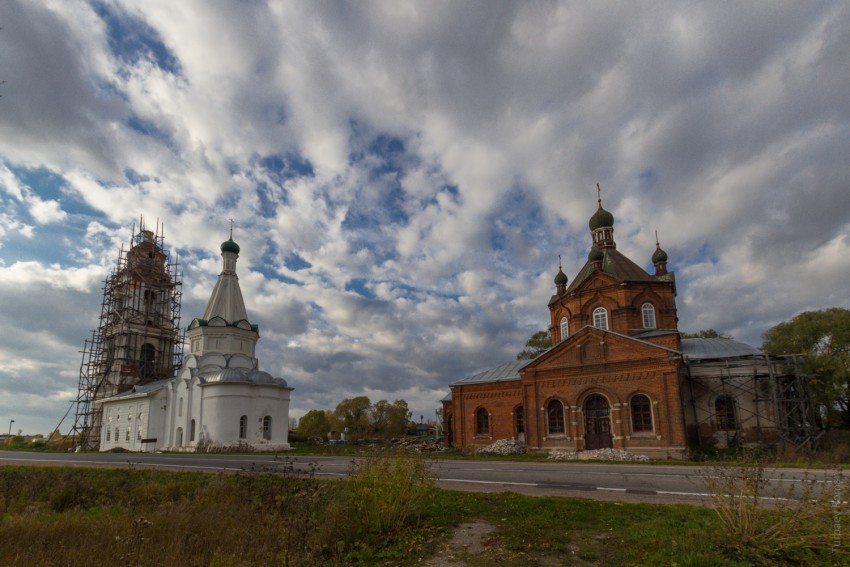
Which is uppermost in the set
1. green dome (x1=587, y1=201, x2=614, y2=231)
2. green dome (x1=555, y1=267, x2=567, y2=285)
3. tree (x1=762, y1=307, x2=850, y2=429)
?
green dome (x1=587, y1=201, x2=614, y2=231)

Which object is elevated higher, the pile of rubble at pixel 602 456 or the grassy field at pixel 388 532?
the grassy field at pixel 388 532

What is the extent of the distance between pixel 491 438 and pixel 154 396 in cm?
2948

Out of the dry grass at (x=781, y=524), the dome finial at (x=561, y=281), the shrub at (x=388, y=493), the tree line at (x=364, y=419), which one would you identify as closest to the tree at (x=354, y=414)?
the tree line at (x=364, y=419)

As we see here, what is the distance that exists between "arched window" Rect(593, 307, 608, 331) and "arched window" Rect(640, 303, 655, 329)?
232 centimetres

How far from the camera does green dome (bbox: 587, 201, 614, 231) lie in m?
38.4

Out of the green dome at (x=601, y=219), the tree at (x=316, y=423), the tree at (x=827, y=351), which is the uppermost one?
the green dome at (x=601, y=219)

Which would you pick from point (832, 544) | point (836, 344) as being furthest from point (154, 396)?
point (836, 344)

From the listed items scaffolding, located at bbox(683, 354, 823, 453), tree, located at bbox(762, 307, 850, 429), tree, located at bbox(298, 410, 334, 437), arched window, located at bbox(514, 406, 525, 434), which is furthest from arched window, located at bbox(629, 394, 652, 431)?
tree, located at bbox(298, 410, 334, 437)

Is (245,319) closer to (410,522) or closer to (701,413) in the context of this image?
(701,413)

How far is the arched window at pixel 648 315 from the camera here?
3300cm

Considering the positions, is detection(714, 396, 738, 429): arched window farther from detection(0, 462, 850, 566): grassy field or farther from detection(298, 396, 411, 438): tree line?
detection(298, 396, 411, 438): tree line

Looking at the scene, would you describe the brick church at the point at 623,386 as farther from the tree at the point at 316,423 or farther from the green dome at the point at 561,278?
the tree at the point at 316,423

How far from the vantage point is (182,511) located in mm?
9508

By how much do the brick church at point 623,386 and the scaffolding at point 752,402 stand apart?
6cm
